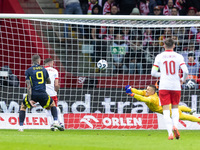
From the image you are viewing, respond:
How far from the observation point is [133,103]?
15.0 m

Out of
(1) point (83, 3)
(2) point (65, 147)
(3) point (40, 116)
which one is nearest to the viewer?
(2) point (65, 147)

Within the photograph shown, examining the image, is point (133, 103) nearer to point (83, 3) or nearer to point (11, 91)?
point (11, 91)

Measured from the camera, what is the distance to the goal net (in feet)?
47.4

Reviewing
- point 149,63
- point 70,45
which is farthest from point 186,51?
point 70,45

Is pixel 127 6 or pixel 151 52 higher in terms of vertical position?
pixel 127 6

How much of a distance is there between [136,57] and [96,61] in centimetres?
123

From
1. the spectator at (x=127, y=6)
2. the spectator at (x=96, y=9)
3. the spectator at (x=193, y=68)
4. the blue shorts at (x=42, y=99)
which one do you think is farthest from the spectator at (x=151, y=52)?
the blue shorts at (x=42, y=99)

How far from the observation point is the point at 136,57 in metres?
16.1

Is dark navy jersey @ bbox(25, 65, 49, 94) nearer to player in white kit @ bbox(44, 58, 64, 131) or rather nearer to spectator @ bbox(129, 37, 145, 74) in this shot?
player in white kit @ bbox(44, 58, 64, 131)

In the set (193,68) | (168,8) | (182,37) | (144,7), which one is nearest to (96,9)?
(144,7)

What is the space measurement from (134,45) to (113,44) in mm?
699

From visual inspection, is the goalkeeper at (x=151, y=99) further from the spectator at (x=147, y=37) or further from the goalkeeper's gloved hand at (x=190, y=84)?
the spectator at (x=147, y=37)

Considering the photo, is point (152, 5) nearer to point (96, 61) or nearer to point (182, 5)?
point (182, 5)

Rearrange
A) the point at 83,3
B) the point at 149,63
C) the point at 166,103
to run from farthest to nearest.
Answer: the point at 83,3
the point at 149,63
the point at 166,103
